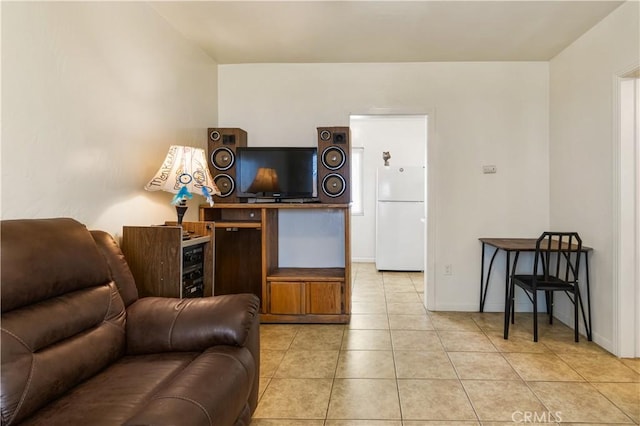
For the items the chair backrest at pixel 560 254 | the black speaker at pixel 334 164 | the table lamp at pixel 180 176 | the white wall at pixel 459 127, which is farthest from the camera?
the white wall at pixel 459 127

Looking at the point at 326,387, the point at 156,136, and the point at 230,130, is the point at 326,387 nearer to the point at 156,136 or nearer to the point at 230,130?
the point at 156,136

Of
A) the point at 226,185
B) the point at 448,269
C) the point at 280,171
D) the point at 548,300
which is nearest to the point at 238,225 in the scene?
the point at 226,185

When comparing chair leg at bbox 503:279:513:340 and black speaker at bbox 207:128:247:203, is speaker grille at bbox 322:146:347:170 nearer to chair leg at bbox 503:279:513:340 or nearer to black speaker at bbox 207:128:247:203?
black speaker at bbox 207:128:247:203

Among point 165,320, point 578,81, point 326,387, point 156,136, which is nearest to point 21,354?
point 165,320

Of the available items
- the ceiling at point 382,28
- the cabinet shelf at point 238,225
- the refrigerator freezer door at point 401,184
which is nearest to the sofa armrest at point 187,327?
the cabinet shelf at point 238,225

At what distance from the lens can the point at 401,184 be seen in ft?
18.4

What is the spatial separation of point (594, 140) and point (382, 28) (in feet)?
6.45

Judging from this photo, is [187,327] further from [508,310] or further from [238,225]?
[508,310]

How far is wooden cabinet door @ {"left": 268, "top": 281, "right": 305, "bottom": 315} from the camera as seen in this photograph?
3270 millimetres

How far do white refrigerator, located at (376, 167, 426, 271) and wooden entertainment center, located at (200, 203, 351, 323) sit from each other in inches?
79.7

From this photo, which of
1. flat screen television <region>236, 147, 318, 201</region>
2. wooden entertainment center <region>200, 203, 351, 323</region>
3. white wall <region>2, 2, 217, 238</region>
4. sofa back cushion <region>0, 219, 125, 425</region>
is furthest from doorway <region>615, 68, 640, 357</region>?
white wall <region>2, 2, 217, 238</region>

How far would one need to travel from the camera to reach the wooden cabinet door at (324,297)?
3252mm

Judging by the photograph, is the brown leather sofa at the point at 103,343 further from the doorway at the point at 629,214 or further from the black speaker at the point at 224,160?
the doorway at the point at 629,214

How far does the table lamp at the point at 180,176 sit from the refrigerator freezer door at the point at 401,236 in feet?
12.2
